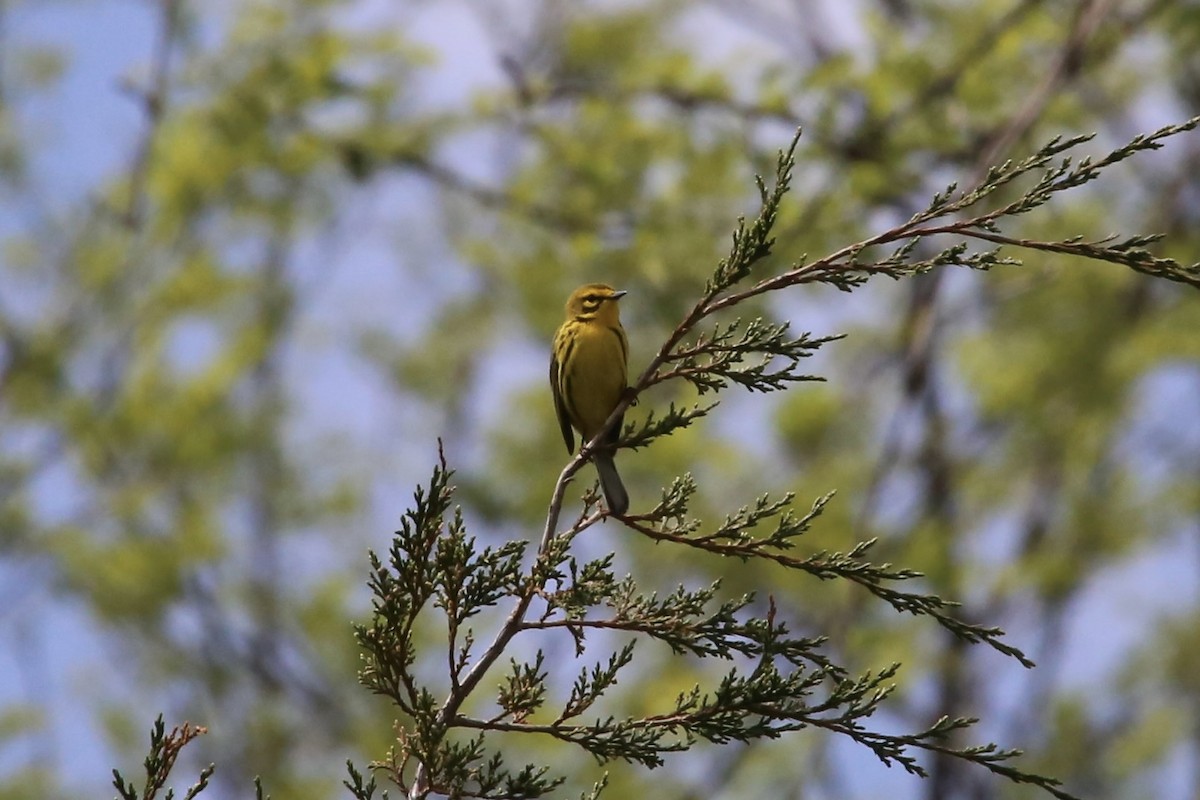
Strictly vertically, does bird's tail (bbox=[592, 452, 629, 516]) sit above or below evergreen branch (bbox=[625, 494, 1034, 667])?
above

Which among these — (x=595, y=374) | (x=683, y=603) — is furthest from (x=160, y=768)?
(x=595, y=374)

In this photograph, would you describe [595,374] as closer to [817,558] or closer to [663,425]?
[663,425]

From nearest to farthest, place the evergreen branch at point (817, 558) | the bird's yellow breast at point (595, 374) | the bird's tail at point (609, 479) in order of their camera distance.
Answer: the evergreen branch at point (817, 558)
the bird's tail at point (609, 479)
the bird's yellow breast at point (595, 374)

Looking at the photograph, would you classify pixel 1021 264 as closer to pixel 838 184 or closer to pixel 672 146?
→ pixel 838 184

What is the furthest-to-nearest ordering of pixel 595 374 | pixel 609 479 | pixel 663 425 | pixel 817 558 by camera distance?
pixel 595 374
pixel 609 479
pixel 663 425
pixel 817 558

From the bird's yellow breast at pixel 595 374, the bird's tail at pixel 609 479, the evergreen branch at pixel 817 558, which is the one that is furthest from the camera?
the bird's yellow breast at pixel 595 374

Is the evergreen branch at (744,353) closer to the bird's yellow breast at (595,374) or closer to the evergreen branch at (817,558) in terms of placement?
the evergreen branch at (817,558)

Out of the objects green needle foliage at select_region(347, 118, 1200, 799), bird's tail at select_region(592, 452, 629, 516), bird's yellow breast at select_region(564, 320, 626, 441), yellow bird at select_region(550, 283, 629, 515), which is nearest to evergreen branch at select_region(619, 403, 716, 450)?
green needle foliage at select_region(347, 118, 1200, 799)

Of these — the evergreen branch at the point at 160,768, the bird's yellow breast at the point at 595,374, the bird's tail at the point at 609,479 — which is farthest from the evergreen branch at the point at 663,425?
the bird's yellow breast at the point at 595,374

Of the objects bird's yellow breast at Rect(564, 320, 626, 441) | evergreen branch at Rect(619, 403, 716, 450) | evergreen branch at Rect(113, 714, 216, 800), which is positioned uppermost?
bird's yellow breast at Rect(564, 320, 626, 441)

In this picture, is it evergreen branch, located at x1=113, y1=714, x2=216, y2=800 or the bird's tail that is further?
the bird's tail

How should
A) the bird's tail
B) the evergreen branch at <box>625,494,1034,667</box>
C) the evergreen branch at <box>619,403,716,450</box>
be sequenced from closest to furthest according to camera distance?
the evergreen branch at <box>625,494,1034,667</box>
the evergreen branch at <box>619,403,716,450</box>
the bird's tail

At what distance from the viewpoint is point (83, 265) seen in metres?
15.9

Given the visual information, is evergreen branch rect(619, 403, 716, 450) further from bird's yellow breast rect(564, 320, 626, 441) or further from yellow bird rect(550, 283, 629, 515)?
bird's yellow breast rect(564, 320, 626, 441)
